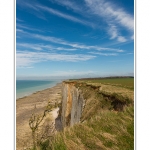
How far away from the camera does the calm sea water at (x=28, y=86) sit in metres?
2.47

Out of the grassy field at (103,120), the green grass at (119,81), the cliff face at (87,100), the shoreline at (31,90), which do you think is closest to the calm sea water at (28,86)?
the shoreline at (31,90)

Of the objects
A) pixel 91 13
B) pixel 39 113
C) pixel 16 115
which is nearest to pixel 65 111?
pixel 39 113

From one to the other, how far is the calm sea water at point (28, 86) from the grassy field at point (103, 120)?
0.54 metres

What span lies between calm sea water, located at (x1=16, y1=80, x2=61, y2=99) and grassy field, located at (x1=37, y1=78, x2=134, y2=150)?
0.54 metres

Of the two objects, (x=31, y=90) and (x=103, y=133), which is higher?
(x=31, y=90)

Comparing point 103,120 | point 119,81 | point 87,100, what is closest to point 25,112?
point 87,100

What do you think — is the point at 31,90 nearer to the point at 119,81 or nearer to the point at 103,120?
the point at 103,120

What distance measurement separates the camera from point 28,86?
96.3 inches

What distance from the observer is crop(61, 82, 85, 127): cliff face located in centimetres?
275

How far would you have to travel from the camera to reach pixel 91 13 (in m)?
2.79

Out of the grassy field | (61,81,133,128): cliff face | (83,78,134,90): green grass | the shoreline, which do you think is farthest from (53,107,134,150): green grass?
the shoreline

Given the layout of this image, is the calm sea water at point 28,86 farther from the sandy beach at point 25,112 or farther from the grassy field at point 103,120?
the grassy field at point 103,120

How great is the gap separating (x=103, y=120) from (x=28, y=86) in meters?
1.09
